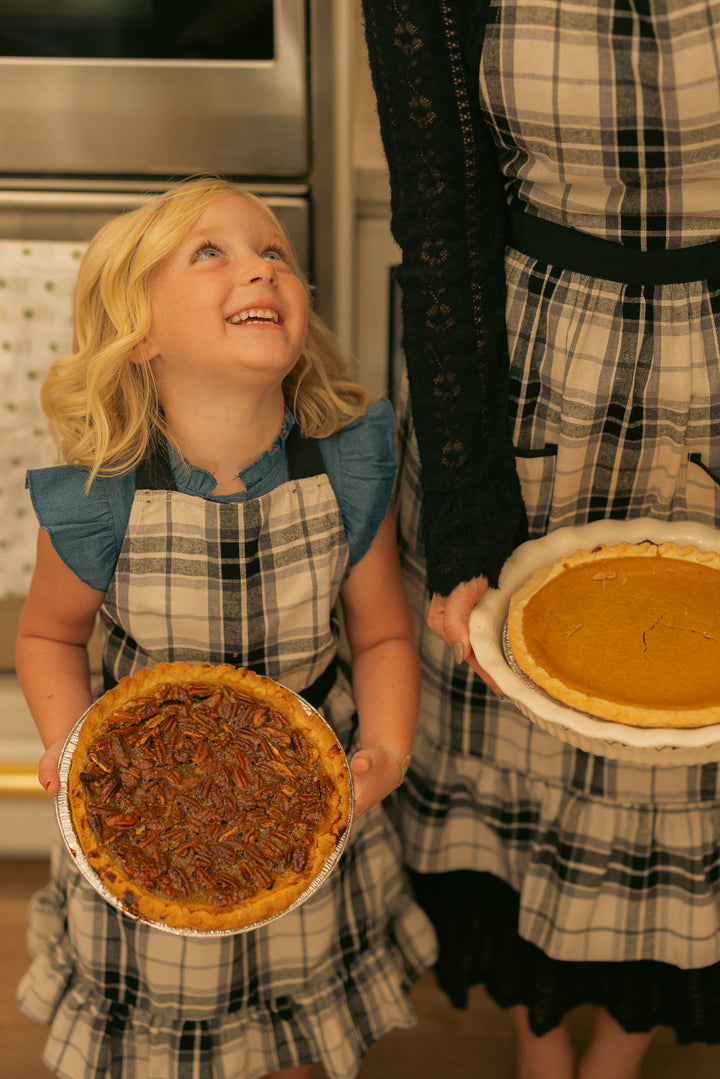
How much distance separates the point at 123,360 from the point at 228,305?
0.48 ft

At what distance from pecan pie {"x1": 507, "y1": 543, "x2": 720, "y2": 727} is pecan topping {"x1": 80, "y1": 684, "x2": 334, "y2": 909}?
0.89 feet

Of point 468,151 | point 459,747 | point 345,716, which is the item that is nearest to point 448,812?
point 459,747

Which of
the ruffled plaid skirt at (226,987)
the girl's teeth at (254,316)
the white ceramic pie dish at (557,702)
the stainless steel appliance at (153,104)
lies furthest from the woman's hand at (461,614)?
the stainless steel appliance at (153,104)

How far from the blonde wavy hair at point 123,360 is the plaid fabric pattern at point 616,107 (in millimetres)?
312

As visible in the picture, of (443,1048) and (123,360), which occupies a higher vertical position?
(123,360)

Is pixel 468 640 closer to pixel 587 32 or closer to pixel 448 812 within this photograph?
pixel 448 812

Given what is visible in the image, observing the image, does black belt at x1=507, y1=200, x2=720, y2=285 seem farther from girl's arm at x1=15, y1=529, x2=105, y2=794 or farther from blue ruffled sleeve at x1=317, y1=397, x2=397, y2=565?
girl's arm at x1=15, y1=529, x2=105, y2=794

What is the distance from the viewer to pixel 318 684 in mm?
1135

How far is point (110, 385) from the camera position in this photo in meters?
1.01

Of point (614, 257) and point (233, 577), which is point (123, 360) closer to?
point (233, 577)

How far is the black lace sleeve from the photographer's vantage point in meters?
0.88

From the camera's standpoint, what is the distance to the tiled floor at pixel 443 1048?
4.48ft

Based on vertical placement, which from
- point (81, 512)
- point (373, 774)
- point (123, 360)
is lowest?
point (373, 774)

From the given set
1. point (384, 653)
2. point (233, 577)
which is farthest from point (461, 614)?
point (233, 577)
